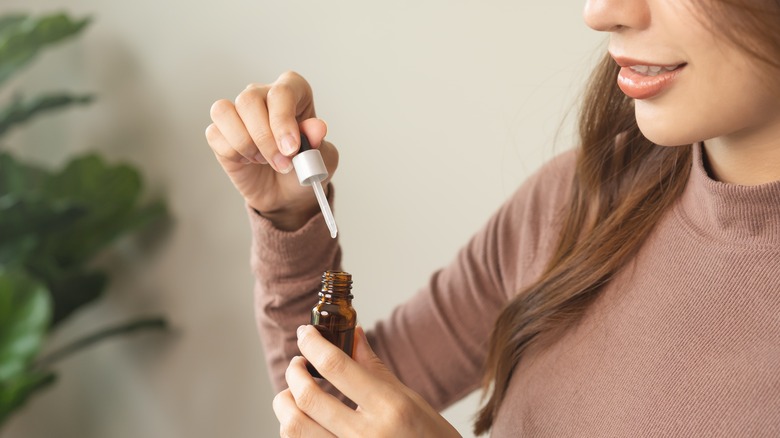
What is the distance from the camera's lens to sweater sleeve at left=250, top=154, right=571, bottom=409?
940mm

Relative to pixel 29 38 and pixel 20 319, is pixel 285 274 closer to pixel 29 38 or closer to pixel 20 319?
A: pixel 20 319

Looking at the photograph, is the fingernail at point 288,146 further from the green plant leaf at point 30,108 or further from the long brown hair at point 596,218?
the green plant leaf at point 30,108

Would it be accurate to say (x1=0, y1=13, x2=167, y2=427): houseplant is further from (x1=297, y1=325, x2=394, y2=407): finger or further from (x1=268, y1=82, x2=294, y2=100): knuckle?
(x1=297, y1=325, x2=394, y2=407): finger

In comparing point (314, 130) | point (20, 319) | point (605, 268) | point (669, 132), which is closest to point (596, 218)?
point (605, 268)

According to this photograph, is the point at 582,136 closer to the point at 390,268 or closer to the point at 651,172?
the point at 651,172

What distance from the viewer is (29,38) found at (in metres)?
1.71

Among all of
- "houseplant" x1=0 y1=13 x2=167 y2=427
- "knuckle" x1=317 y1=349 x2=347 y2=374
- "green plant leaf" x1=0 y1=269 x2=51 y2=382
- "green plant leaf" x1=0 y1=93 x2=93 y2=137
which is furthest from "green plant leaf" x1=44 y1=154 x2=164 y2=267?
"knuckle" x1=317 y1=349 x2=347 y2=374

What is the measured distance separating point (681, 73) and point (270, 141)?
0.35m

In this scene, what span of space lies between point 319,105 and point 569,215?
0.75 meters

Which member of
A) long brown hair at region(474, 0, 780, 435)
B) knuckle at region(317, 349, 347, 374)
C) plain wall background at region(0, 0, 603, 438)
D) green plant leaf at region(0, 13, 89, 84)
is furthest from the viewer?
green plant leaf at region(0, 13, 89, 84)

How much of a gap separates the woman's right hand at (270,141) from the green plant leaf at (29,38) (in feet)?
3.42

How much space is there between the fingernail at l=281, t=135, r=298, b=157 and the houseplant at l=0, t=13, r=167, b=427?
1.03 m

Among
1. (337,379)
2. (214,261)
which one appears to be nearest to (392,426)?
(337,379)

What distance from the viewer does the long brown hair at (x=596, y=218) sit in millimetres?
851
